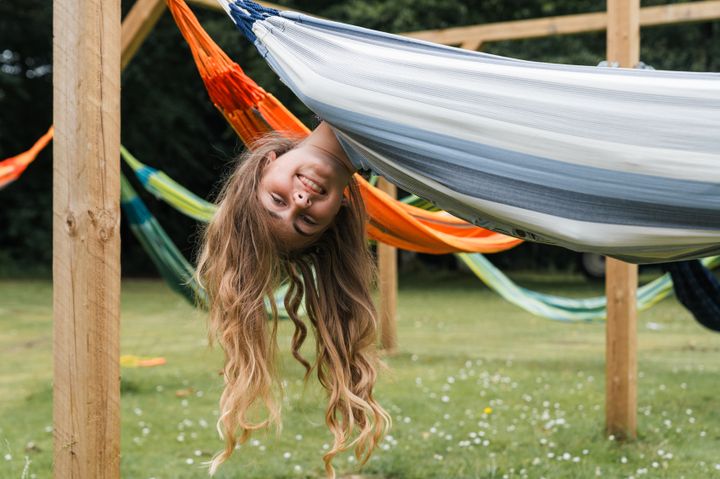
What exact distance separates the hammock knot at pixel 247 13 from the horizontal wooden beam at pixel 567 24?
3585 millimetres

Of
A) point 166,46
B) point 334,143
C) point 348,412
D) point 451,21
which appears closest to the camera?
point 334,143

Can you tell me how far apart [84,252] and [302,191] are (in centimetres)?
58

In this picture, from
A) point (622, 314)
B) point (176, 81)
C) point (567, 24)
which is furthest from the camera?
point (176, 81)

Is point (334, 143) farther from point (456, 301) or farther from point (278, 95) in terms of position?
point (278, 95)

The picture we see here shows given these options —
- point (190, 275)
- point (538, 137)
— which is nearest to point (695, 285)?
point (538, 137)

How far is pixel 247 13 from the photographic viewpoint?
8.00ft

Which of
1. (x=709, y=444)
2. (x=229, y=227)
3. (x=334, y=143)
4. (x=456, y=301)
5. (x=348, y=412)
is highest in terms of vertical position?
(x=334, y=143)

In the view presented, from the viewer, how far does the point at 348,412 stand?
2.42 m

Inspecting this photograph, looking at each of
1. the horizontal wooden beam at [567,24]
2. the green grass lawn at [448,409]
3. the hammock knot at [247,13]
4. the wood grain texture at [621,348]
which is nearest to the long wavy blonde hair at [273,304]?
the green grass lawn at [448,409]

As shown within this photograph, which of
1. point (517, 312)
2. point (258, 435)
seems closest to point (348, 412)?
point (258, 435)

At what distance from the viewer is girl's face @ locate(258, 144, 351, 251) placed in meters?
2.22

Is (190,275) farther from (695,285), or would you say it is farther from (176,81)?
(176,81)

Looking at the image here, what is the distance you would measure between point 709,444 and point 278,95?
40.9 feet

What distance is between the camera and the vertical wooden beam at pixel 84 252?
2.22 meters
